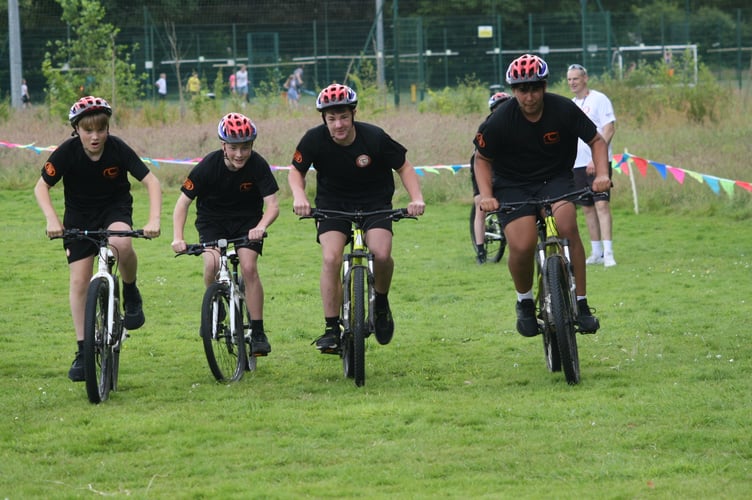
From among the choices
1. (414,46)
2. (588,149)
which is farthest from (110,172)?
(414,46)

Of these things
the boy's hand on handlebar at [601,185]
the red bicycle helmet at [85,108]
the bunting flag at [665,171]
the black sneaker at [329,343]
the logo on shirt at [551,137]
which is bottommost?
the black sneaker at [329,343]

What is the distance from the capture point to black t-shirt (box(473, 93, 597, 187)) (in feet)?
27.6

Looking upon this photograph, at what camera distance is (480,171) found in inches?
338

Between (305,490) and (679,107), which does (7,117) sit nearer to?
(679,107)

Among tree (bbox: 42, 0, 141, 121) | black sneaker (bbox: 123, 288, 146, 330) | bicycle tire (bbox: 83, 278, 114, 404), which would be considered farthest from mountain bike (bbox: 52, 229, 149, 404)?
tree (bbox: 42, 0, 141, 121)

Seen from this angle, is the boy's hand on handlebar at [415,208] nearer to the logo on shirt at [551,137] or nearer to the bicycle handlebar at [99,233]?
the logo on shirt at [551,137]

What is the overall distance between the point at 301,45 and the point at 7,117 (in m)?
13.1

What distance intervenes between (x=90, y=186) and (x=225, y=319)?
126cm

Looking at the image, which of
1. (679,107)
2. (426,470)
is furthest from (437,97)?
(426,470)

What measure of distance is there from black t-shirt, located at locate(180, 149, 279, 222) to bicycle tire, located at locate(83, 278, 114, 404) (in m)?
1.04

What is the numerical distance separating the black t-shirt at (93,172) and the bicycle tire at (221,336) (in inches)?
36.1

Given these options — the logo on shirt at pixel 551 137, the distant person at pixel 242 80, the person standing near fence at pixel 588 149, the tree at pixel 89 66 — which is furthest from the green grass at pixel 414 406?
the distant person at pixel 242 80

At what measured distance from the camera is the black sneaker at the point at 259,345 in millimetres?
8938

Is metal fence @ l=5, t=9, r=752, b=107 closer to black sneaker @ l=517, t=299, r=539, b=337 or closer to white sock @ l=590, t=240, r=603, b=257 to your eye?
white sock @ l=590, t=240, r=603, b=257
